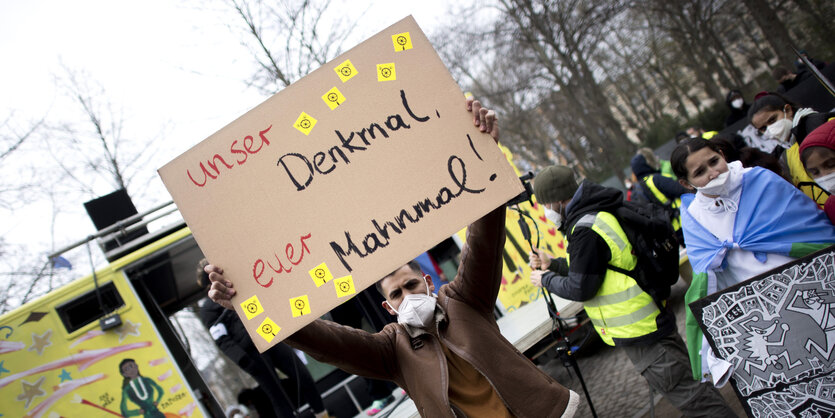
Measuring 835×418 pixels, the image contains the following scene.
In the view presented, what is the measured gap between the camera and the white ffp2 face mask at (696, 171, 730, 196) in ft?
8.95

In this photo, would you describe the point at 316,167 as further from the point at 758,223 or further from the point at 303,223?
the point at 758,223

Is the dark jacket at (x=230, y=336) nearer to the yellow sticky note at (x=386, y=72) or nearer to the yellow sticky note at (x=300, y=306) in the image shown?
the yellow sticky note at (x=300, y=306)

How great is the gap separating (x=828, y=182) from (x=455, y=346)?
2.10 metres

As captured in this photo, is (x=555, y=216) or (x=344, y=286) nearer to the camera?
(x=344, y=286)

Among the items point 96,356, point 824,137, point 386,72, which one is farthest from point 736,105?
point 96,356

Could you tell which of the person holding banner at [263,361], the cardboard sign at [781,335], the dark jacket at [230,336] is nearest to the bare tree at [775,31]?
the cardboard sign at [781,335]

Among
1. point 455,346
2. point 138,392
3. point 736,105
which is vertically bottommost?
point 736,105

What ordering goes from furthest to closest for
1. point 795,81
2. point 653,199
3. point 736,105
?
1. point 736,105
2. point 795,81
3. point 653,199

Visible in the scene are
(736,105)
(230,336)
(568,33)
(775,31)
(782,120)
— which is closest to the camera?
(782,120)

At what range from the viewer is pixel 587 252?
3084mm

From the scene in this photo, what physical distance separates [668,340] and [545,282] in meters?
0.79

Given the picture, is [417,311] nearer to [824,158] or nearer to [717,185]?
[717,185]

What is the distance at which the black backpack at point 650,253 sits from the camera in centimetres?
314

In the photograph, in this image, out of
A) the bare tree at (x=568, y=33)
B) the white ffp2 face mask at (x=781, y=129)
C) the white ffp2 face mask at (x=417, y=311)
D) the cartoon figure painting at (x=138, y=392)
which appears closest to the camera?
the white ffp2 face mask at (x=417, y=311)
